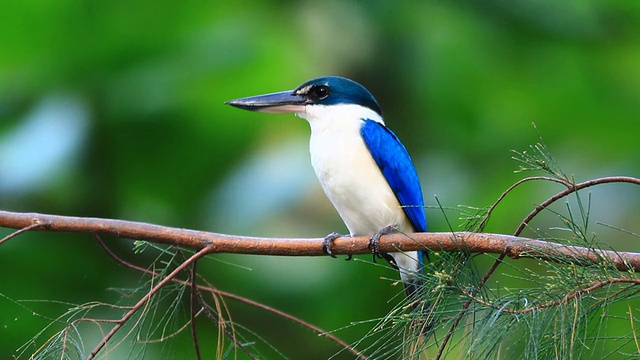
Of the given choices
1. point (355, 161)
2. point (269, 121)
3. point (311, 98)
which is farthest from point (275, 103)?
point (269, 121)

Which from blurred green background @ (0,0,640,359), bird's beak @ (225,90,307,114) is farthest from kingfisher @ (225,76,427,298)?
blurred green background @ (0,0,640,359)

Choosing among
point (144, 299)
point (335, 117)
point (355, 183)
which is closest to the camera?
point (144, 299)

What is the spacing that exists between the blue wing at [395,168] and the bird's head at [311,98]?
13 cm

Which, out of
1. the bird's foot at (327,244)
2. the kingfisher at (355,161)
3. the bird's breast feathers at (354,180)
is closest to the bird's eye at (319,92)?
the kingfisher at (355,161)

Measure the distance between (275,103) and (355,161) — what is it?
334mm

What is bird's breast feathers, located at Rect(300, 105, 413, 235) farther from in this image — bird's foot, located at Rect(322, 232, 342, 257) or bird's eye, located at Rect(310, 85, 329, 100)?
bird's foot, located at Rect(322, 232, 342, 257)

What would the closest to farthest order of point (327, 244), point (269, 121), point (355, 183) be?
point (327, 244), point (355, 183), point (269, 121)

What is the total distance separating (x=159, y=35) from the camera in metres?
4.33

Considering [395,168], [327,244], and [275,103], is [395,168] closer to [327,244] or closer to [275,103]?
[275,103]

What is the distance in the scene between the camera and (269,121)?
4125 millimetres

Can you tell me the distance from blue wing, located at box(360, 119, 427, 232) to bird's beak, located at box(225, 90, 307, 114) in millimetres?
228

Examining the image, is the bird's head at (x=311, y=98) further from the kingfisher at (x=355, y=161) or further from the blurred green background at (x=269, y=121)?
the blurred green background at (x=269, y=121)

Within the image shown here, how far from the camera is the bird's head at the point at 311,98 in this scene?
2.97m

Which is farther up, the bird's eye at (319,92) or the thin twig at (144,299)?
the bird's eye at (319,92)
